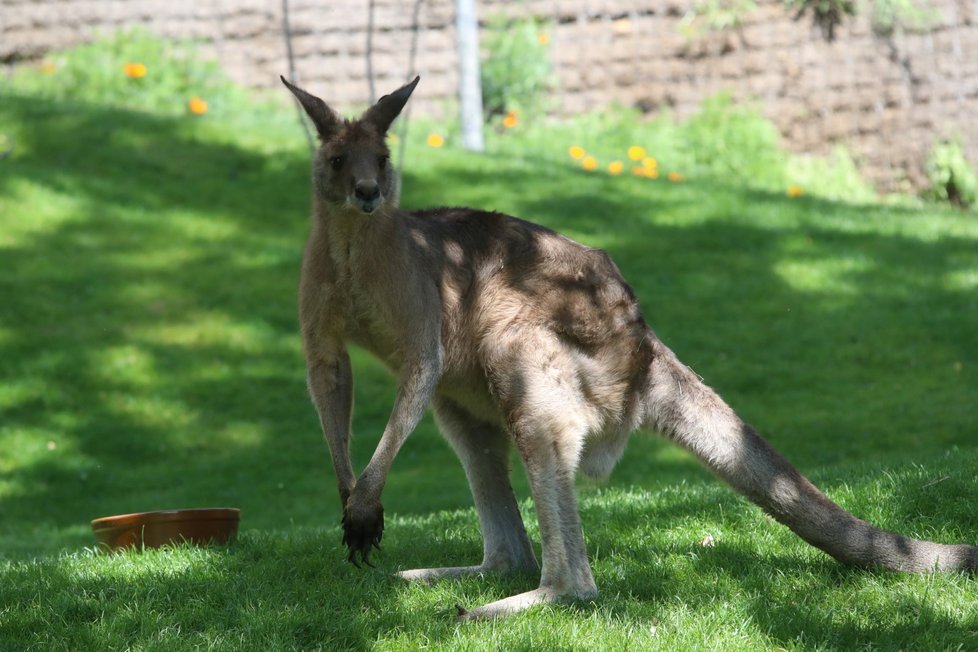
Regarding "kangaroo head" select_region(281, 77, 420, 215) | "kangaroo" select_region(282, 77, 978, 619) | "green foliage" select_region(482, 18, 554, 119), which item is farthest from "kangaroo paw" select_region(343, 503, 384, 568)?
"green foliage" select_region(482, 18, 554, 119)

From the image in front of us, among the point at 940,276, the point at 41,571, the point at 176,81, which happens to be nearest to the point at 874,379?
the point at 940,276

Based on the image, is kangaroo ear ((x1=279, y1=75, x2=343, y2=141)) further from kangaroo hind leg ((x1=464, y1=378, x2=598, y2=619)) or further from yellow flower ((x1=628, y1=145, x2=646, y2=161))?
yellow flower ((x1=628, y1=145, x2=646, y2=161))

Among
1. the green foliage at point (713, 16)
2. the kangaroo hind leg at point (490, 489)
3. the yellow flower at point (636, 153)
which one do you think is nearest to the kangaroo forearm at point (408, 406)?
the kangaroo hind leg at point (490, 489)

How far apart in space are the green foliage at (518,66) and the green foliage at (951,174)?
439 cm

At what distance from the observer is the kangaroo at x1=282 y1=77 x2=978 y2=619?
404 cm

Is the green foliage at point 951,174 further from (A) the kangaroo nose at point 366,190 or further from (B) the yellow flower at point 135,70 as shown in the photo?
(A) the kangaroo nose at point 366,190

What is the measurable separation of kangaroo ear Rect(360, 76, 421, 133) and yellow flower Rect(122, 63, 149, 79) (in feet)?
33.4

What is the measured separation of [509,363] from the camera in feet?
13.5

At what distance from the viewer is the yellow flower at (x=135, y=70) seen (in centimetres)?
1362

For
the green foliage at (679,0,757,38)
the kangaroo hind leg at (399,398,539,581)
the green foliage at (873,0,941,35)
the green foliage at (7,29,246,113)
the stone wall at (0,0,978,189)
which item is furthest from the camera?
the green foliage at (7,29,246,113)

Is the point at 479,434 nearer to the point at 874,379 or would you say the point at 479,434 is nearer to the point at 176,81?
the point at 874,379

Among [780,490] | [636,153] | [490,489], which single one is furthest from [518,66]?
[780,490]

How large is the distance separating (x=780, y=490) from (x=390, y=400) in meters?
5.35

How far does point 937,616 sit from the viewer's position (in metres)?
3.69
